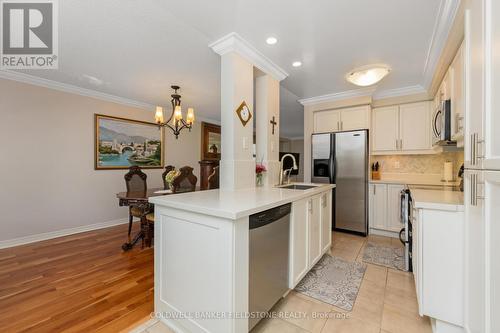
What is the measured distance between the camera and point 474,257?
1126mm

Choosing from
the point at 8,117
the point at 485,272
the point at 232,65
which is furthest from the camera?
the point at 8,117

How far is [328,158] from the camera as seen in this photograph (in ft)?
12.1

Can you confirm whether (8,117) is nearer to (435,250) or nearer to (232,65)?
(232,65)

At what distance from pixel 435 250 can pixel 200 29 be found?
2.59 metres

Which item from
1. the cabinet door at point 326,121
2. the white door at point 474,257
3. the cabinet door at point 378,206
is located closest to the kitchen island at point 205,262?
the white door at point 474,257

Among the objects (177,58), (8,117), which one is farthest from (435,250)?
(8,117)

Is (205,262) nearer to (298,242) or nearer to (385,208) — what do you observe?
(298,242)

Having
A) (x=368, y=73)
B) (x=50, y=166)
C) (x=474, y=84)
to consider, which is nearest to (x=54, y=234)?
(x=50, y=166)

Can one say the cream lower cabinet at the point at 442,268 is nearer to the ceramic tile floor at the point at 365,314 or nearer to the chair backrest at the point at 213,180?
the ceramic tile floor at the point at 365,314

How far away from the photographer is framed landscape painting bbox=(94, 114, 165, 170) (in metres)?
3.73

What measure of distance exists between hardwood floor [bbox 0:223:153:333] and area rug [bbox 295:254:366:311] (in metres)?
1.43

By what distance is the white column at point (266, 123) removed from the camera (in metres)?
2.63

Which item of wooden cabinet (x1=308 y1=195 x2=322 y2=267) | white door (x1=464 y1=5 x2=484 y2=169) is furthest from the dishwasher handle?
white door (x1=464 y1=5 x2=484 y2=169)

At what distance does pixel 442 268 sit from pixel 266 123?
6.81 feet
